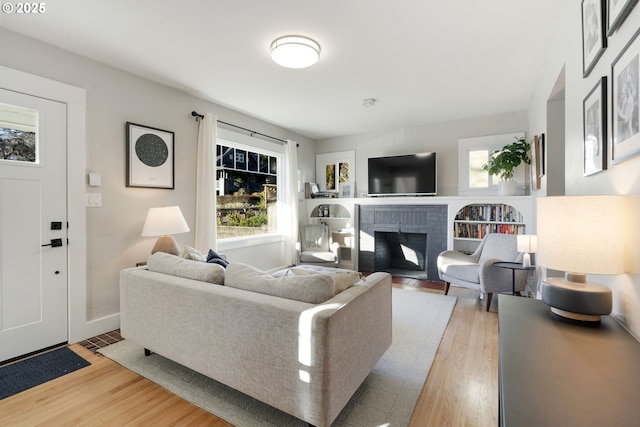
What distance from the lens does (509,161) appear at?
12.5 feet

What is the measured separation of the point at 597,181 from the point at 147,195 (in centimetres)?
Answer: 354

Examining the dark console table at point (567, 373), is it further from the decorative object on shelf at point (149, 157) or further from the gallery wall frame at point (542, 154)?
the decorative object on shelf at point (149, 157)

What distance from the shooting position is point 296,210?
5129 mm

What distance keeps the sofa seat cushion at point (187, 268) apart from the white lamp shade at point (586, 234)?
5.72 feet

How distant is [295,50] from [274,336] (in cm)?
211

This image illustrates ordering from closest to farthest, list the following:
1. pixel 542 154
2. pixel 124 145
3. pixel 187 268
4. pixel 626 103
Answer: pixel 626 103 → pixel 187 268 → pixel 542 154 → pixel 124 145

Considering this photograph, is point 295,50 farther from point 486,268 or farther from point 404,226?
point 404,226

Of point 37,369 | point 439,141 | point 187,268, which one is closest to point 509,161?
point 439,141

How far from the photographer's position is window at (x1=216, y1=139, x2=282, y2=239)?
163 inches

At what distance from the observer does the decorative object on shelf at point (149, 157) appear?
296 centimetres

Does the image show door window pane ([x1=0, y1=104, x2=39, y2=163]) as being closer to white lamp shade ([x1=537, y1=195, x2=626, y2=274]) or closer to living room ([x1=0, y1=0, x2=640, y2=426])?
living room ([x1=0, y1=0, x2=640, y2=426])

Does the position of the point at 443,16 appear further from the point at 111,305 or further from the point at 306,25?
the point at 111,305

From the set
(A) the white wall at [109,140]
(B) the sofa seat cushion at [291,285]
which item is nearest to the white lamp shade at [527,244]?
(B) the sofa seat cushion at [291,285]

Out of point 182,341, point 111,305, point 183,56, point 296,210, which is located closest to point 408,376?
point 182,341
